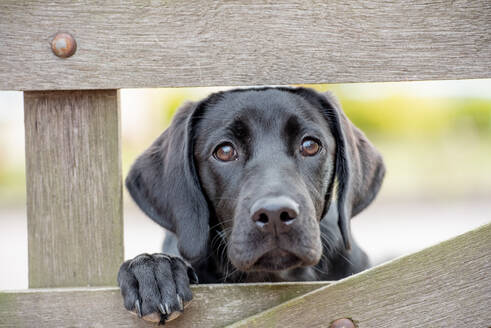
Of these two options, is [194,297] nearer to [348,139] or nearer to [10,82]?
[10,82]

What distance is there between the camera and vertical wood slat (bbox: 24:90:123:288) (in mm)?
2463

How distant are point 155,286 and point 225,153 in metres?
0.84

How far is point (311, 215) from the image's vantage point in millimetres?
2713

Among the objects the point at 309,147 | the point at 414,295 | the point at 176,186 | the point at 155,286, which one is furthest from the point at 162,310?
the point at 309,147

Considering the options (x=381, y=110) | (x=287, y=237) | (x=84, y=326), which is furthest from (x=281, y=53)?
(x=381, y=110)

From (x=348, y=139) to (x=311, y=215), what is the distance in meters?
0.65

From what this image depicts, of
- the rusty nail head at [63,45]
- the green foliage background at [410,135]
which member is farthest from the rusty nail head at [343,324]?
the green foliage background at [410,135]

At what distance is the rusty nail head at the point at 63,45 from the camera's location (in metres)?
2.32

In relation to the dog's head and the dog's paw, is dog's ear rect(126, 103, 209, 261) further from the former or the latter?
the dog's paw

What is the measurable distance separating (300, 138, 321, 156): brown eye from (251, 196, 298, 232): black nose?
558 millimetres

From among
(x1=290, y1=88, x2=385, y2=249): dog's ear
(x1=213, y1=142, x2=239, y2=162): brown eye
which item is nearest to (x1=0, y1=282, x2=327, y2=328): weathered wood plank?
(x1=290, y1=88, x2=385, y2=249): dog's ear

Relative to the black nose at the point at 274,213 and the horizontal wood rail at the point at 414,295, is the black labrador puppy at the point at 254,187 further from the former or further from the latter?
the horizontal wood rail at the point at 414,295

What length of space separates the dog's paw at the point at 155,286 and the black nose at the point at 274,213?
1.24 feet

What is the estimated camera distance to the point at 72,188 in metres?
2.49
